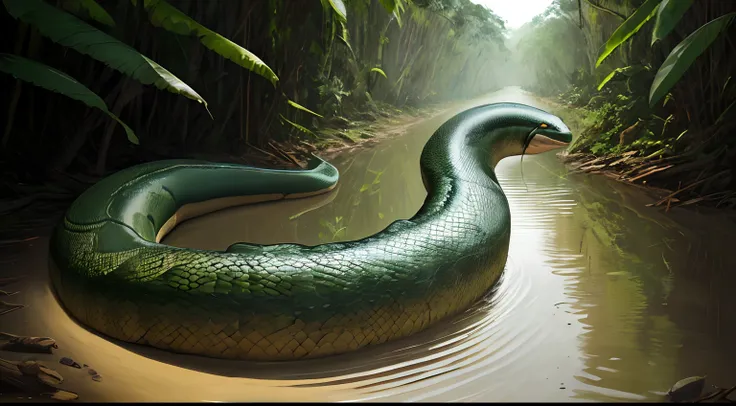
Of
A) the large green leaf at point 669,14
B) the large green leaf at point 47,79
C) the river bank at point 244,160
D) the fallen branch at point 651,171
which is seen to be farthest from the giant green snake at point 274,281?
the fallen branch at point 651,171

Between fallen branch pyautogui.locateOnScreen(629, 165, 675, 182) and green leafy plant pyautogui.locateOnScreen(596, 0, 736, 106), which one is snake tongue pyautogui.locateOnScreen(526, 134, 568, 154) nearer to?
green leafy plant pyautogui.locateOnScreen(596, 0, 736, 106)

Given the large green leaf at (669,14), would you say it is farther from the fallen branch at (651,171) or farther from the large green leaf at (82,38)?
the large green leaf at (82,38)

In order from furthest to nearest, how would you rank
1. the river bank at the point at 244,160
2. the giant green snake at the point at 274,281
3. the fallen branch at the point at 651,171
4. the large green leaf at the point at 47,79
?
the fallen branch at the point at 651,171 → the river bank at the point at 244,160 → the large green leaf at the point at 47,79 → the giant green snake at the point at 274,281

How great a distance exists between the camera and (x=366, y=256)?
2.07 metres

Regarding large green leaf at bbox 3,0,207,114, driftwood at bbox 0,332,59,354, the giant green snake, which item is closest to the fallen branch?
the giant green snake

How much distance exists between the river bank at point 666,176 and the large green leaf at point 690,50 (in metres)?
0.73

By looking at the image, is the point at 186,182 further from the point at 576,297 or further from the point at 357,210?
the point at 576,297

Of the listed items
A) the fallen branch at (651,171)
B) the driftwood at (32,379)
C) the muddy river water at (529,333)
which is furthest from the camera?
the fallen branch at (651,171)

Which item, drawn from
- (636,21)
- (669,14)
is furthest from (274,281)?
(636,21)

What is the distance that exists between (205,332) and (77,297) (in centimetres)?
57

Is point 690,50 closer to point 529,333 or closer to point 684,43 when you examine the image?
point 684,43

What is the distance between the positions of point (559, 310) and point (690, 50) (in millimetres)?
2495

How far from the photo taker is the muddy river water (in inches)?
68.0

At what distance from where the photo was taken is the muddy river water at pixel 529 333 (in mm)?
1728
